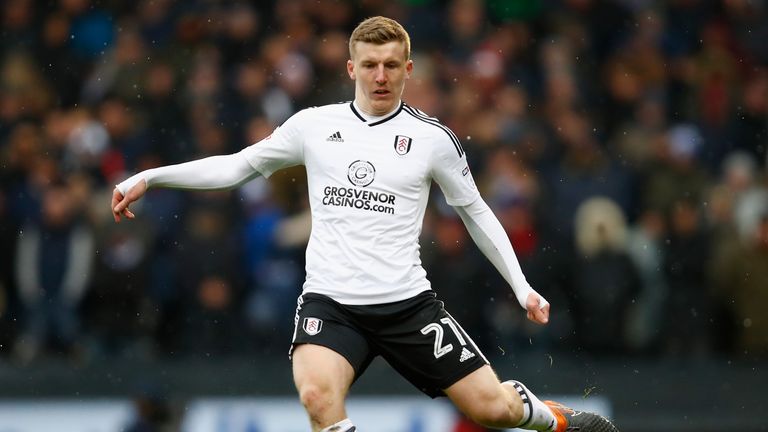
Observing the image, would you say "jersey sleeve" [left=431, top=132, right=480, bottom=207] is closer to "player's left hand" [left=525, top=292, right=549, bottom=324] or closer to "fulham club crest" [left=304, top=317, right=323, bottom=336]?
"player's left hand" [left=525, top=292, right=549, bottom=324]

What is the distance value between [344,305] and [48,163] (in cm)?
710

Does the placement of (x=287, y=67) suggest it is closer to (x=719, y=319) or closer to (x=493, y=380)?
(x=719, y=319)

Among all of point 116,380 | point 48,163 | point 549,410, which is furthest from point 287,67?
point 549,410

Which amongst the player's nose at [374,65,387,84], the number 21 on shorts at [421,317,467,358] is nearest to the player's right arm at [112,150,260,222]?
the player's nose at [374,65,387,84]

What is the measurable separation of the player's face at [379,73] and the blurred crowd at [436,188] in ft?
16.1

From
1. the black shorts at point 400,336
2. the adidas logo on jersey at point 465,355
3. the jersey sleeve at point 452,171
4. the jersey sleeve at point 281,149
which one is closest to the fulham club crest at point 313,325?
the black shorts at point 400,336

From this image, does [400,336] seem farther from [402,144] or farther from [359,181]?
[402,144]

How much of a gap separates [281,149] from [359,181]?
0.49 meters

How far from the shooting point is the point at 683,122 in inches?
577

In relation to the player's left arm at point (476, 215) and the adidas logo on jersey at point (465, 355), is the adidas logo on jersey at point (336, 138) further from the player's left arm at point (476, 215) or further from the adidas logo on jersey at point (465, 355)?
the adidas logo on jersey at point (465, 355)

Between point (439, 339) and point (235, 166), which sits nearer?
point (439, 339)

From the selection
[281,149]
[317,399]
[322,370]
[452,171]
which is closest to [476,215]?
[452,171]

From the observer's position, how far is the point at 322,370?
24.5 feet

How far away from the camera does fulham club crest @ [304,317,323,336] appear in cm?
764
